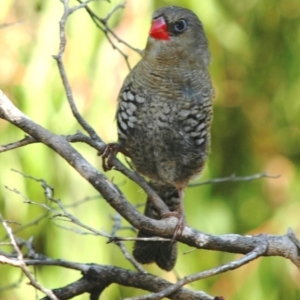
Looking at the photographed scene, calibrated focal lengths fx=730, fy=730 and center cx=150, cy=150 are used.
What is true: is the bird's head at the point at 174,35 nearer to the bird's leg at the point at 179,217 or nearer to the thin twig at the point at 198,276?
the bird's leg at the point at 179,217

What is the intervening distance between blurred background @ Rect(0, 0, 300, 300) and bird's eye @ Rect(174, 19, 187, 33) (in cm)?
73

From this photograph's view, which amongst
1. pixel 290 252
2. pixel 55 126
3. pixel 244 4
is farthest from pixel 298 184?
pixel 290 252

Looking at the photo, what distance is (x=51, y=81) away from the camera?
4.24m

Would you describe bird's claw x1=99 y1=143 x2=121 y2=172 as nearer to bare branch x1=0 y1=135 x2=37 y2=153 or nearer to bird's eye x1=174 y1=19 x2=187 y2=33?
bare branch x1=0 y1=135 x2=37 y2=153

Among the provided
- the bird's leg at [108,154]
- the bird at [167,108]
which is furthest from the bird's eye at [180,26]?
the bird's leg at [108,154]

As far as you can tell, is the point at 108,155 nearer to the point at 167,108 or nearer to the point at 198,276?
the point at 167,108

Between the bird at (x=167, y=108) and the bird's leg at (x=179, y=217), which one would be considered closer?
the bird's leg at (x=179, y=217)

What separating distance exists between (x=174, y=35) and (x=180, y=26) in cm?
6

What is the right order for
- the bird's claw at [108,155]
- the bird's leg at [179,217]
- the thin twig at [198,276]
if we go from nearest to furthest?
the thin twig at [198,276]
the bird's leg at [179,217]
the bird's claw at [108,155]

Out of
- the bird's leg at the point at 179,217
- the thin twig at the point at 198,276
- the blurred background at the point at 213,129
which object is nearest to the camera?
the thin twig at the point at 198,276

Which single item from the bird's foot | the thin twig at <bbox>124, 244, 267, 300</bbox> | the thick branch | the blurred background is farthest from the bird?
the thin twig at <bbox>124, 244, 267, 300</bbox>

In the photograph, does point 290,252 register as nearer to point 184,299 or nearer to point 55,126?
point 184,299

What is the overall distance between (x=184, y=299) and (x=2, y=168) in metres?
2.00

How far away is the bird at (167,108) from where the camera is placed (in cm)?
322
